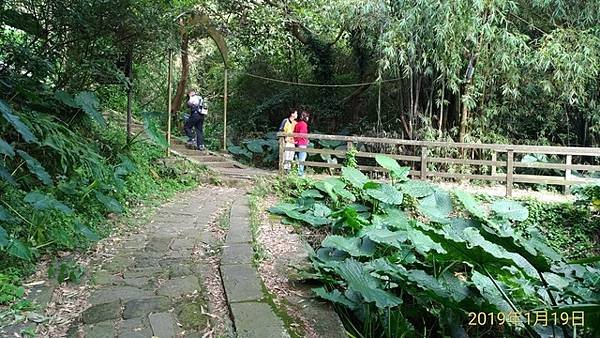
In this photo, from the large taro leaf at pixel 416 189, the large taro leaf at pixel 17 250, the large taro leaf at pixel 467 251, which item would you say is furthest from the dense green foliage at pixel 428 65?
the large taro leaf at pixel 17 250

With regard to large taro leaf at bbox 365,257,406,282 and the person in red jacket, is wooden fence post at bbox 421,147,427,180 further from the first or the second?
large taro leaf at bbox 365,257,406,282

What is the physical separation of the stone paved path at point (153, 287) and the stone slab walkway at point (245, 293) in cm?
17

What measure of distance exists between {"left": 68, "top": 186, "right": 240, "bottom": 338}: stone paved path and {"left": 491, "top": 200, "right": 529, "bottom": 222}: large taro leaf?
3212 mm

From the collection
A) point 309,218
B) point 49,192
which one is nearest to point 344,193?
point 309,218

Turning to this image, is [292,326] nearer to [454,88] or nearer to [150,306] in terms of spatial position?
[150,306]

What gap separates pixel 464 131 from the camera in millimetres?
8062

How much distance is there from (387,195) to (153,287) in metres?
2.92

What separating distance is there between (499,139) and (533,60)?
1.86 meters

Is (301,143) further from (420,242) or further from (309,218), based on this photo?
(420,242)

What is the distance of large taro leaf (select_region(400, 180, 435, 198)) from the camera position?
521 cm

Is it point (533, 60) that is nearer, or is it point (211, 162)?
point (533, 60)

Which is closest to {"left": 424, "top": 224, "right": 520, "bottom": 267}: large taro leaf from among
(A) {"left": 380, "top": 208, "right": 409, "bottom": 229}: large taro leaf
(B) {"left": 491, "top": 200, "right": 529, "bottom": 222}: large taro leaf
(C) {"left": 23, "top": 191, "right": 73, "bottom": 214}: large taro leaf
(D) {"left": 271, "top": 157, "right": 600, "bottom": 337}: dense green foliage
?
(D) {"left": 271, "top": 157, "right": 600, "bottom": 337}: dense green foliage

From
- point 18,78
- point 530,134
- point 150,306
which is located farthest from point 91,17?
point 530,134

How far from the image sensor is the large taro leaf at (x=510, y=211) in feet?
16.2
